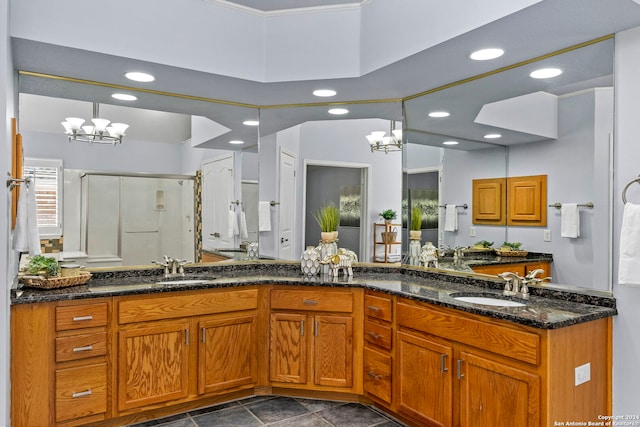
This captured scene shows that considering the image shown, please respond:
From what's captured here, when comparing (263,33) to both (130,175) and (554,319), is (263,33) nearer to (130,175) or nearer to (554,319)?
(130,175)

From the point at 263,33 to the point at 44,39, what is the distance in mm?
1288

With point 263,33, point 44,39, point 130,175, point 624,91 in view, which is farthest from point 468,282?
point 44,39

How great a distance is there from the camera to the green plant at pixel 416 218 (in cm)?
336

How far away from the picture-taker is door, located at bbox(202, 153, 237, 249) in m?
3.53

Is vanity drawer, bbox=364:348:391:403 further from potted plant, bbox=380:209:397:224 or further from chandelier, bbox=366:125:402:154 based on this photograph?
chandelier, bbox=366:125:402:154

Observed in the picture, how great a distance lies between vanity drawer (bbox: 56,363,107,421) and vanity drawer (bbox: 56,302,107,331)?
24cm

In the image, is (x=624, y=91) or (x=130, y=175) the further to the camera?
(x=130, y=175)

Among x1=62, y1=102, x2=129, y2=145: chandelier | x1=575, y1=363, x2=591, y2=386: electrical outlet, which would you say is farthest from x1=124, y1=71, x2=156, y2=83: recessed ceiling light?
x1=575, y1=363, x2=591, y2=386: electrical outlet

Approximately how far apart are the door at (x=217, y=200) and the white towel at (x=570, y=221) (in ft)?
7.75

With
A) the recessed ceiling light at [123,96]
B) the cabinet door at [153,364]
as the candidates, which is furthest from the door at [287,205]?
the recessed ceiling light at [123,96]

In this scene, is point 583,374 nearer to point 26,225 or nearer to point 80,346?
point 80,346

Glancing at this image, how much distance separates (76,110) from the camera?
3.09 m

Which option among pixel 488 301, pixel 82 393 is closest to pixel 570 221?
pixel 488 301

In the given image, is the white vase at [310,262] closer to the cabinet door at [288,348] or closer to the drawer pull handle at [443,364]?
the cabinet door at [288,348]
